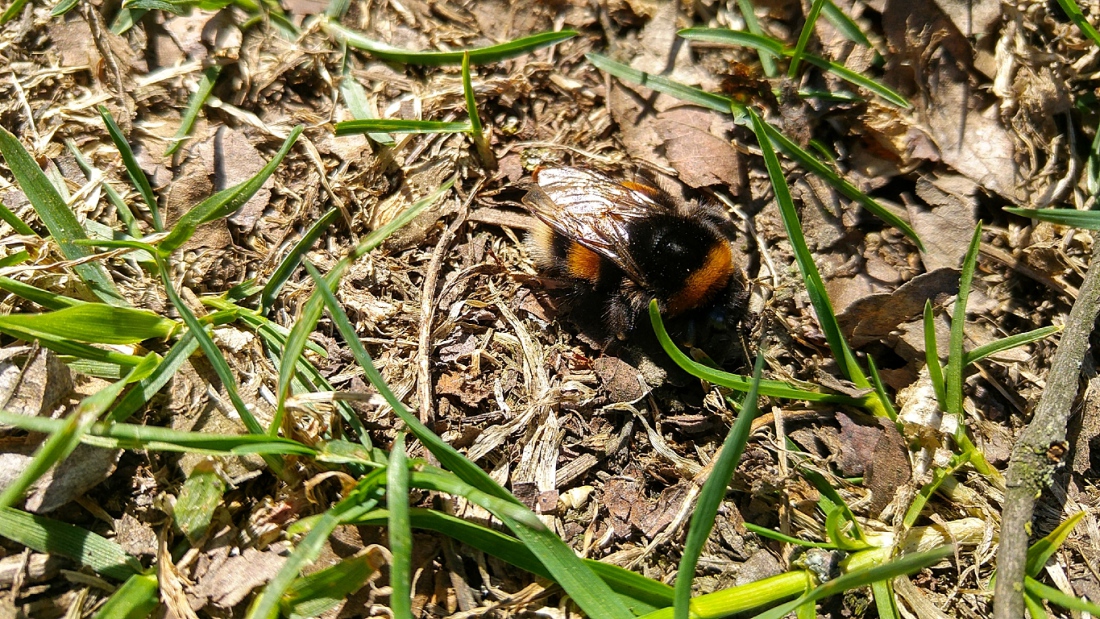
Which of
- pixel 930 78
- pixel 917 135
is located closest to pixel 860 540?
pixel 917 135

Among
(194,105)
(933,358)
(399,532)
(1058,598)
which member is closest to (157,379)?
(399,532)

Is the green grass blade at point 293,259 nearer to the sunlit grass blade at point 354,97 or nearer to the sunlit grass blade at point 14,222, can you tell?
the sunlit grass blade at point 354,97

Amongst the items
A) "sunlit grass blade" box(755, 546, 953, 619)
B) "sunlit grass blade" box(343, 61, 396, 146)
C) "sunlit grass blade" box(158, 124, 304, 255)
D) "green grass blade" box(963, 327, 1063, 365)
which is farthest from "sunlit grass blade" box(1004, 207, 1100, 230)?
"sunlit grass blade" box(158, 124, 304, 255)

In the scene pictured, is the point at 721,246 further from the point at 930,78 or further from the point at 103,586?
the point at 103,586

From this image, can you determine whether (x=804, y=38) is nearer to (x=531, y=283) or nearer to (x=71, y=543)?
(x=531, y=283)

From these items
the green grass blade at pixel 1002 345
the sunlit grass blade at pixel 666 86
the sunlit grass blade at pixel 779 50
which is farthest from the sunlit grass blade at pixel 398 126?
the green grass blade at pixel 1002 345
